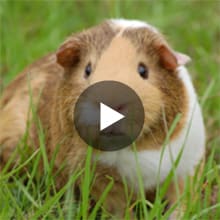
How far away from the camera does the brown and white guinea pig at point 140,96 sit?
436 cm

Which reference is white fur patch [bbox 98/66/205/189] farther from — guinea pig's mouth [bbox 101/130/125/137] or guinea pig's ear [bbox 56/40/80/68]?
guinea pig's ear [bbox 56/40/80/68]

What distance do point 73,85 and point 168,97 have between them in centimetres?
48

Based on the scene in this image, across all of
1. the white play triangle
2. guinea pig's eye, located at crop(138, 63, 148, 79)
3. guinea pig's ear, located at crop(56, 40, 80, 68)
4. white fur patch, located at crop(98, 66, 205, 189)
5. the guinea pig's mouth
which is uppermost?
guinea pig's ear, located at crop(56, 40, 80, 68)

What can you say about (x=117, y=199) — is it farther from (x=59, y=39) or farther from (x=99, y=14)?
(x=99, y=14)

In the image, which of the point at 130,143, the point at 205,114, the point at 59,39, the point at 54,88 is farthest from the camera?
the point at 59,39

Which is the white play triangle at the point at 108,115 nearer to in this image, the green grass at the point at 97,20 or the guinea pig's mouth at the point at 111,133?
the guinea pig's mouth at the point at 111,133

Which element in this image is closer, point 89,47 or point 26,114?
point 89,47

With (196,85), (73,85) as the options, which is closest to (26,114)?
(73,85)

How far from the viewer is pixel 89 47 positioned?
181 inches

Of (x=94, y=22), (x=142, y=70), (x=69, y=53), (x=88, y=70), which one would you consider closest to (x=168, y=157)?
(x=142, y=70)
